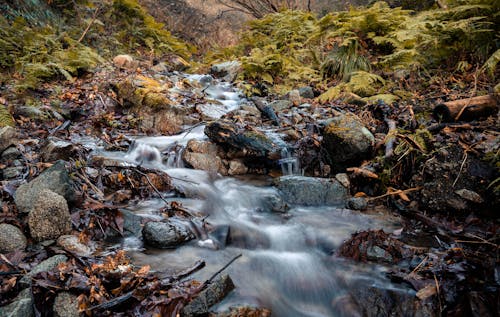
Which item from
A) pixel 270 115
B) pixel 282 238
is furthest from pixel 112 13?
pixel 282 238

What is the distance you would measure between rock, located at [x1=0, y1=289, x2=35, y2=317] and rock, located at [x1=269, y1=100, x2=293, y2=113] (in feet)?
17.3

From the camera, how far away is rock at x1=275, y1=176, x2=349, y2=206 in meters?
3.99

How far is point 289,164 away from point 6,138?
363 centimetres

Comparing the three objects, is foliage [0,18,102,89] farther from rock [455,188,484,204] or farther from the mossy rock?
rock [455,188,484,204]

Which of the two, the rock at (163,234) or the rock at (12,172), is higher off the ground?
the rock at (12,172)

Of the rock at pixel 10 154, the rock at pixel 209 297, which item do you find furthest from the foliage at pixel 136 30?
the rock at pixel 209 297

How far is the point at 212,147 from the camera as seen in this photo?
4832 mm

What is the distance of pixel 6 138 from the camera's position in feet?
12.0

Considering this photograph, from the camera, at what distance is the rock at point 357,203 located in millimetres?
3764

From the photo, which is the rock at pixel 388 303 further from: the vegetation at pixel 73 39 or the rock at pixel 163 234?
the vegetation at pixel 73 39

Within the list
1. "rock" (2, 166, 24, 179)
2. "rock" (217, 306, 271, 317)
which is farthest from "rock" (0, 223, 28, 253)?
"rock" (217, 306, 271, 317)

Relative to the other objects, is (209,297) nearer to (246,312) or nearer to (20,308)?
(246,312)

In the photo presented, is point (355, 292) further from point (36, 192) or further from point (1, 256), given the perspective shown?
point (36, 192)

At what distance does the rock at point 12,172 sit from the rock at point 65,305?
2.00 meters
